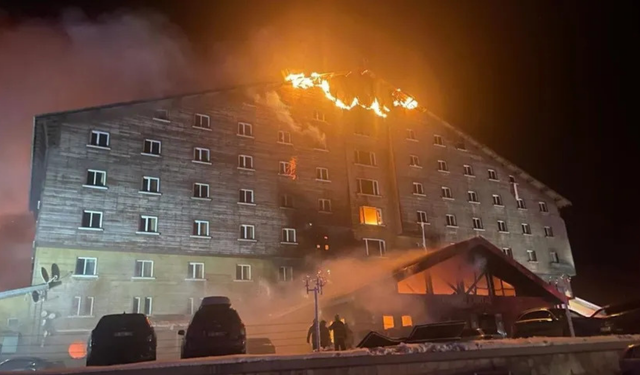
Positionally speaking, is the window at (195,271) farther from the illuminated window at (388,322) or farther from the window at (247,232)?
the illuminated window at (388,322)

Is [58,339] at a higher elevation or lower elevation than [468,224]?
lower

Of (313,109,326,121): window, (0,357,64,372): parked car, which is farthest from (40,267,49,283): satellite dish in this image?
(313,109,326,121): window

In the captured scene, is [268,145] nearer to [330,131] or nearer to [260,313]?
[330,131]

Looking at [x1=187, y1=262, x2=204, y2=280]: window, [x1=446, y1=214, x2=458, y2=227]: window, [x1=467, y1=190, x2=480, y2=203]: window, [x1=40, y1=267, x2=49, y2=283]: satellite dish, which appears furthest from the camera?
[x1=467, y1=190, x2=480, y2=203]: window

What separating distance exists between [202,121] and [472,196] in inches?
1014

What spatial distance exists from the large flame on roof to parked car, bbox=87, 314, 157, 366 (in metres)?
28.3

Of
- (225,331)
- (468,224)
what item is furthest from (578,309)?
(225,331)

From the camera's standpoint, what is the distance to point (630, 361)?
10.1 m

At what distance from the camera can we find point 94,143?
97.3 feet

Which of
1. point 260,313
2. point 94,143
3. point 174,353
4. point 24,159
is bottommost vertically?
point 174,353

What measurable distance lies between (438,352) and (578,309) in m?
34.1

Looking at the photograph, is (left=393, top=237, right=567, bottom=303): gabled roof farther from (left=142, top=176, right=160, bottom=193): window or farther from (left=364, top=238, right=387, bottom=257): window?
(left=142, top=176, right=160, bottom=193): window

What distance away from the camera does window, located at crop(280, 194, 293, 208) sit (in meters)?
35.0

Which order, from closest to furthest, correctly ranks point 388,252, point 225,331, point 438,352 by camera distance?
point 438,352, point 225,331, point 388,252
